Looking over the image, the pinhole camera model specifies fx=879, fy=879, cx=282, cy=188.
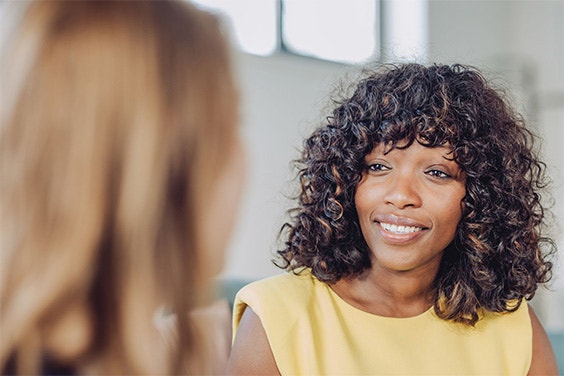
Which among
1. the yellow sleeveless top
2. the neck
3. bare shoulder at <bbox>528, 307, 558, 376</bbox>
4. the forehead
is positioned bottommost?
bare shoulder at <bbox>528, 307, 558, 376</bbox>

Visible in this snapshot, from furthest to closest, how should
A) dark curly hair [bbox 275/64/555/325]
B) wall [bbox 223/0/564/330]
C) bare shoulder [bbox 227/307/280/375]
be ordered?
wall [bbox 223/0/564/330] < dark curly hair [bbox 275/64/555/325] < bare shoulder [bbox 227/307/280/375]

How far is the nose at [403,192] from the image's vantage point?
62.8 inches

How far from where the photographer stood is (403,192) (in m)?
1.59

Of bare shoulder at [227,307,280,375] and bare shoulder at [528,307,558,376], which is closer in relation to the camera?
bare shoulder at [227,307,280,375]

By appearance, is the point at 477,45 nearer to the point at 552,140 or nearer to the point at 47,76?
the point at 552,140

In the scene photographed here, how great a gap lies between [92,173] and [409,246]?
0.89 metres

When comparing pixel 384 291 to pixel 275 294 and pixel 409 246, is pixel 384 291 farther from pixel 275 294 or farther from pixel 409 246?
pixel 275 294

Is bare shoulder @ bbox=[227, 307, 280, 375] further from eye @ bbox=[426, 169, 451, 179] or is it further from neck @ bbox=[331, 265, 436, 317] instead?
eye @ bbox=[426, 169, 451, 179]

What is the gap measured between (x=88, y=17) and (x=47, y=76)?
73 millimetres

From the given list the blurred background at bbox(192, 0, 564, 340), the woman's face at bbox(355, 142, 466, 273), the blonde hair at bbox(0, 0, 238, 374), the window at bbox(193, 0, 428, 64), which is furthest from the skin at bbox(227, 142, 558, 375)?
the window at bbox(193, 0, 428, 64)

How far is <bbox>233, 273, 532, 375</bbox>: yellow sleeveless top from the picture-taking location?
157 cm

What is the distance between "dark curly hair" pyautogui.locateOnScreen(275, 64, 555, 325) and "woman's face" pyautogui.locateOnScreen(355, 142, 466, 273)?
0.08 feet

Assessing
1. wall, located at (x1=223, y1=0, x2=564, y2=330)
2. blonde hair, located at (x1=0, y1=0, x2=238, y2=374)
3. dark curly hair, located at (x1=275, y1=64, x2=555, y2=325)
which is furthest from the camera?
wall, located at (x1=223, y1=0, x2=564, y2=330)

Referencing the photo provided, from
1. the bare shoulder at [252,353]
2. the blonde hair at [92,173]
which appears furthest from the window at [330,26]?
the blonde hair at [92,173]
